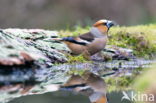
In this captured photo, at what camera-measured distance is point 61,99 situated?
7125 mm

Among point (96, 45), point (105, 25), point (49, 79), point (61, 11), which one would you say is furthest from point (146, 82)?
point (61, 11)

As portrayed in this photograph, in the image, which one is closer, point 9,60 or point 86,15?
point 9,60

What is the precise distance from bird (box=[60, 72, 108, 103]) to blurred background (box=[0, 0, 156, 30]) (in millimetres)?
11142

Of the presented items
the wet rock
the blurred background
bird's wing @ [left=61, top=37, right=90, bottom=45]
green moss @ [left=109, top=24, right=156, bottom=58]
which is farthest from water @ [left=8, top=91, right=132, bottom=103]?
the blurred background

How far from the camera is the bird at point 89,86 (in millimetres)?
7261

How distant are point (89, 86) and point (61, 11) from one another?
12641 mm

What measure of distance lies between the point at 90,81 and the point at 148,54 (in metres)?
2.02

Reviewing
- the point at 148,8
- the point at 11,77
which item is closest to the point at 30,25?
the point at 148,8

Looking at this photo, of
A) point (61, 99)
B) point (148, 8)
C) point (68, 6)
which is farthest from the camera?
point (68, 6)


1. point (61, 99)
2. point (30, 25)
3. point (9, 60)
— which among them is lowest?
point (61, 99)

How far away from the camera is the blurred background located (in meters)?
19.8

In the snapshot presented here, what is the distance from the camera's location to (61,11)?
20.3 metres

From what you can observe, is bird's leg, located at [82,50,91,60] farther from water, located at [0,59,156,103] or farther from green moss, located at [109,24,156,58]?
green moss, located at [109,24,156,58]

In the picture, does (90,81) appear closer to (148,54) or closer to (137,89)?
(137,89)
